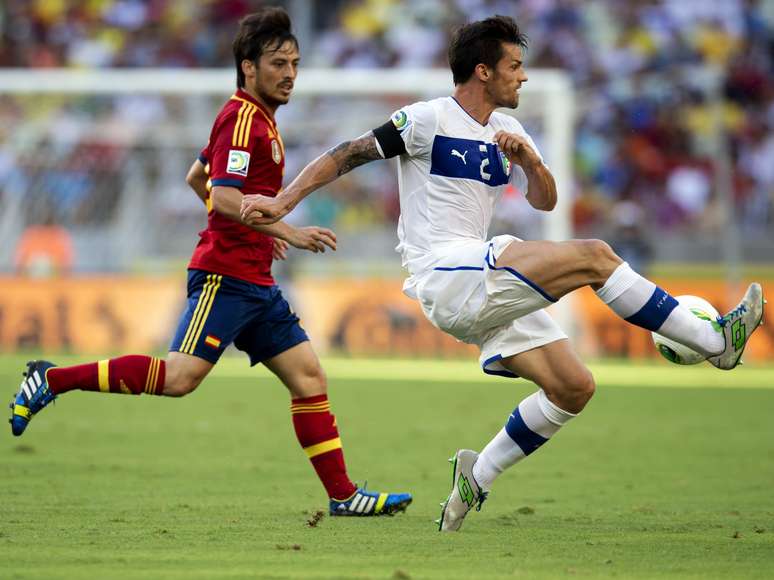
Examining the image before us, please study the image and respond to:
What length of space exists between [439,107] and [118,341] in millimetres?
14703

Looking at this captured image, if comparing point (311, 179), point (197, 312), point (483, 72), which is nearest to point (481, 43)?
point (483, 72)

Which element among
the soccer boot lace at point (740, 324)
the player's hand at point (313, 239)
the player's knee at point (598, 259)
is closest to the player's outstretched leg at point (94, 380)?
the player's hand at point (313, 239)

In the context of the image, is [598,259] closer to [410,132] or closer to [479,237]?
[479,237]

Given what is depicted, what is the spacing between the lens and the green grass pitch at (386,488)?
5477mm

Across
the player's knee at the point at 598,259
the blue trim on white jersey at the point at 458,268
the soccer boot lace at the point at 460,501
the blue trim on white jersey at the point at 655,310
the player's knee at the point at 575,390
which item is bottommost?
the soccer boot lace at the point at 460,501

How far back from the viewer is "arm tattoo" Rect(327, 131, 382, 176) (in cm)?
654

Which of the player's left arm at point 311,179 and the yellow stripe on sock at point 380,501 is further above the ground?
the player's left arm at point 311,179

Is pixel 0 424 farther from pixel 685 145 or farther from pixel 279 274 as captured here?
pixel 685 145

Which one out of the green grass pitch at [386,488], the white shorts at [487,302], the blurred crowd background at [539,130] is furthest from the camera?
the blurred crowd background at [539,130]

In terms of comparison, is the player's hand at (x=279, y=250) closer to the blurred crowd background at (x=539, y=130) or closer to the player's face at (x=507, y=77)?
the player's face at (x=507, y=77)

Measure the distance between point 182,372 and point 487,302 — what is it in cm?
168

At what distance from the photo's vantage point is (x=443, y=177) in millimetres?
6668

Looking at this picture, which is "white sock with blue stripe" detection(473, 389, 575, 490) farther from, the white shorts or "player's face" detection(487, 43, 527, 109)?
"player's face" detection(487, 43, 527, 109)

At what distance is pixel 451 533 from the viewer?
6.49m
